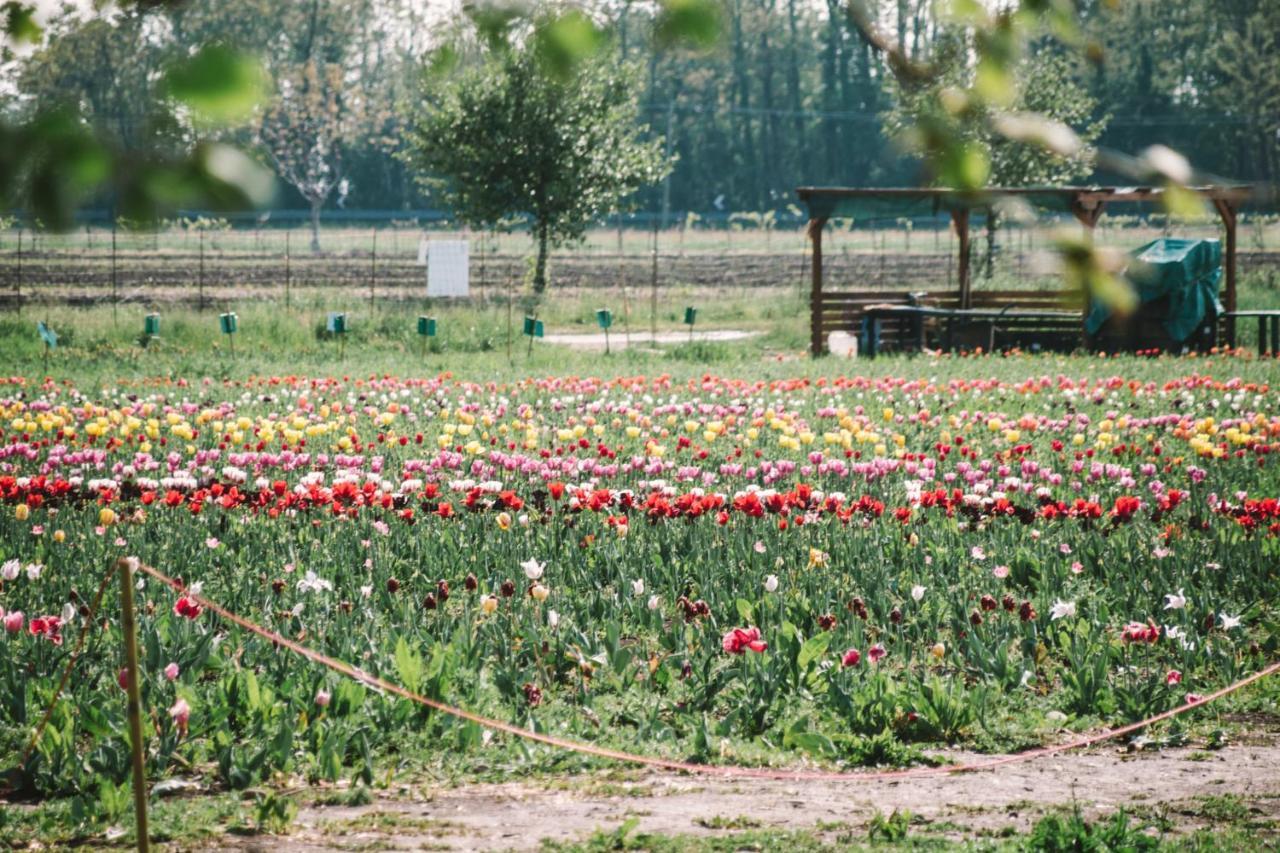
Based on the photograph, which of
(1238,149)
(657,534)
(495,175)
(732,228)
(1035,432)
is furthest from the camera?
(732,228)

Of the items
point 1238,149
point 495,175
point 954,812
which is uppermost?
point 1238,149

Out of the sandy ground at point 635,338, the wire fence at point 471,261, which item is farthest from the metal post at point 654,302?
the wire fence at point 471,261

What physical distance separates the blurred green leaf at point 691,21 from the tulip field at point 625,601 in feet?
8.56

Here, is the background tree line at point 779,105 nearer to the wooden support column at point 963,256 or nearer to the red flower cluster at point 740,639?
the wooden support column at point 963,256

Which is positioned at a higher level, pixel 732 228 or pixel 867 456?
pixel 732 228

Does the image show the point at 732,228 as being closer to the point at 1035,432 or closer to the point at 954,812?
the point at 1035,432

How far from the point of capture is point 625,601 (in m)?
5.25

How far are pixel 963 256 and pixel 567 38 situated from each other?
1846 cm

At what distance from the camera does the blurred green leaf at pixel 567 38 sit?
5.42ft

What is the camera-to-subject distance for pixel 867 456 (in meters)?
8.63

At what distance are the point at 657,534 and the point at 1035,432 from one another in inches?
171

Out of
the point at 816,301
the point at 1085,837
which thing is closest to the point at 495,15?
the point at 1085,837

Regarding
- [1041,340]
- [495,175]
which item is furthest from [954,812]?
[495,175]

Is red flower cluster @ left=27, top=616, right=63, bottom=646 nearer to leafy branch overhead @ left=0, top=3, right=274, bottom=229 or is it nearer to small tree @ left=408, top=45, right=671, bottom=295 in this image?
leafy branch overhead @ left=0, top=3, right=274, bottom=229
